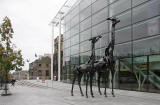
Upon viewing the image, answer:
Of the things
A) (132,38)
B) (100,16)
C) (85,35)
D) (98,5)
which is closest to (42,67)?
(85,35)

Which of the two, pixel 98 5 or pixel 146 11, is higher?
pixel 98 5

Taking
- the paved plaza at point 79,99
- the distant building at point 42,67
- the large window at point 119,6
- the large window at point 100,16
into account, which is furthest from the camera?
the distant building at point 42,67

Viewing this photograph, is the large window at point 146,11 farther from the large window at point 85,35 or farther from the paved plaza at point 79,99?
the large window at point 85,35

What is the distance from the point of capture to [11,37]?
56.2ft

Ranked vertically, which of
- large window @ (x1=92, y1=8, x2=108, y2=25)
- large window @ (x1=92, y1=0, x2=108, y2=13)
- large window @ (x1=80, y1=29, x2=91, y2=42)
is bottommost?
large window @ (x1=80, y1=29, x2=91, y2=42)

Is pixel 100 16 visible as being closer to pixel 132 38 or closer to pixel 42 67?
pixel 132 38

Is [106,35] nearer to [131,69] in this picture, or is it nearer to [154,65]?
[131,69]

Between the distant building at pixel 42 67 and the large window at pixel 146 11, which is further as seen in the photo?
the distant building at pixel 42 67

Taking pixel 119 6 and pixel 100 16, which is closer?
A: pixel 119 6

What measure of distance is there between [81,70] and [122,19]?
926 cm

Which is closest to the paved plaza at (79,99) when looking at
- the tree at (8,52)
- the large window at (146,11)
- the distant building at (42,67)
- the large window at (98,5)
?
the tree at (8,52)

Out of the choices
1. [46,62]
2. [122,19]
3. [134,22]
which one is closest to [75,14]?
[122,19]

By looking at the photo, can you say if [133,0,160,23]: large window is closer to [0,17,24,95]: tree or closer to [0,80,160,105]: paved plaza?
[0,80,160,105]: paved plaza

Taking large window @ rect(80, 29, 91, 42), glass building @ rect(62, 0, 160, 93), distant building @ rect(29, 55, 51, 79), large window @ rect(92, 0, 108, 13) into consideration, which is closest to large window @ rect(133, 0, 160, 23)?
glass building @ rect(62, 0, 160, 93)
